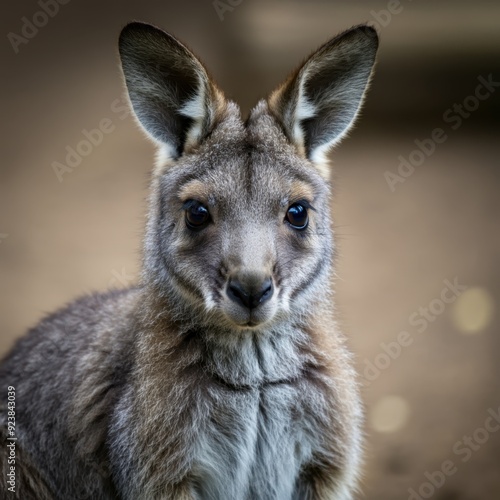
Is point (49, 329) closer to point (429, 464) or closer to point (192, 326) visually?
point (192, 326)

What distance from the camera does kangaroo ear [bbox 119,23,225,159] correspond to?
156 inches

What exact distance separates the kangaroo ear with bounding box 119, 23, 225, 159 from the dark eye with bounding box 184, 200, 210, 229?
1.35 ft

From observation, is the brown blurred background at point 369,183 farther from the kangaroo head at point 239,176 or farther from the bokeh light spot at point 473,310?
the kangaroo head at point 239,176

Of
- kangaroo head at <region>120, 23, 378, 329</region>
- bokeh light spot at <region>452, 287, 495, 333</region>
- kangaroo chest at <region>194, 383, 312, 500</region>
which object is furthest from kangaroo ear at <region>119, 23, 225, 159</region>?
bokeh light spot at <region>452, 287, 495, 333</region>

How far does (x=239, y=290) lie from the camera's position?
3525 mm

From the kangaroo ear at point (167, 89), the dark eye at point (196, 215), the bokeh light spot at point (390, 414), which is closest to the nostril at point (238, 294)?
the dark eye at point (196, 215)

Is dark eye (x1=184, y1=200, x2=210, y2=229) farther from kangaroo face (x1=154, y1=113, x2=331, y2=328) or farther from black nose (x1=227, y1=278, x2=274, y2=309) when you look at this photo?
black nose (x1=227, y1=278, x2=274, y2=309)

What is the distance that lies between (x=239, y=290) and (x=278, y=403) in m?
0.74

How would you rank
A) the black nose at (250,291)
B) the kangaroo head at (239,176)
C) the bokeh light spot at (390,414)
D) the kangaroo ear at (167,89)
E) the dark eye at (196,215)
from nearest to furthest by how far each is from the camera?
the black nose at (250,291) → the kangaroo head at (239,176) → the dark eye at (196,215) → the kangaroo ear at (167,89) → the bokeh light spot at (390,414)

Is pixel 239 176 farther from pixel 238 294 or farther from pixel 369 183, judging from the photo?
pixel 369 183

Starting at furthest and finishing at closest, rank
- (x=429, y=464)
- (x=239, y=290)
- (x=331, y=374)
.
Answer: (x=429, y=464) → (x=331, y=374) → (x=239, y=290)

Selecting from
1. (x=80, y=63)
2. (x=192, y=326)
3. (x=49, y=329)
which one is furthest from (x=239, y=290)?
(x=80, y=63)

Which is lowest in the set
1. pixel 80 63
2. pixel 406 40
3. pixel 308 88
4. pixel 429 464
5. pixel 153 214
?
pixel 429 464

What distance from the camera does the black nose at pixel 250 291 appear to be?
351 centimetres
